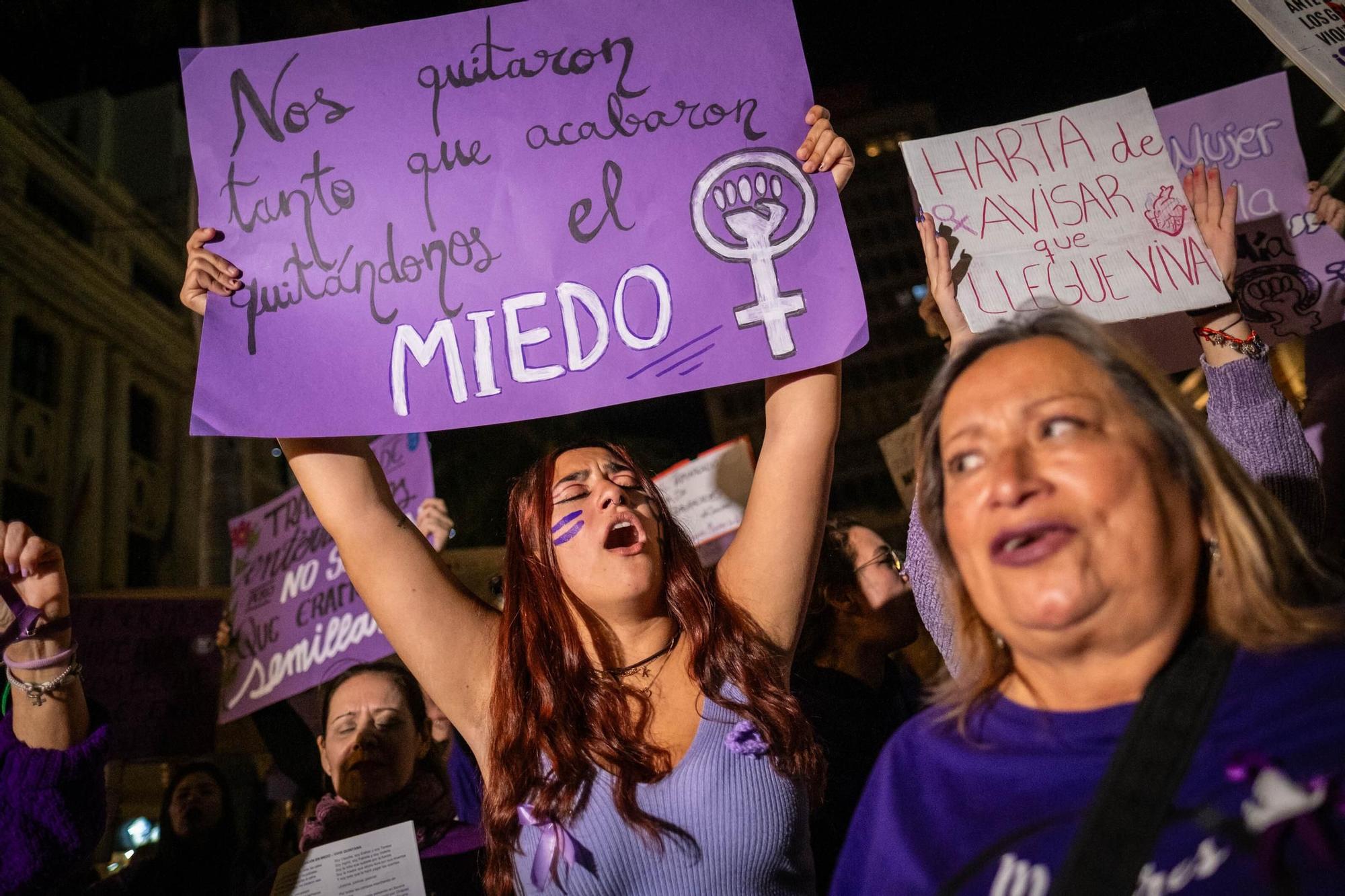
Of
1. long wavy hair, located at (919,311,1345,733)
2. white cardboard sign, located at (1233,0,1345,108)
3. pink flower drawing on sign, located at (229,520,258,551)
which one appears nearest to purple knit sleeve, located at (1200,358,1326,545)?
long wavy hair, located at (919,311,1345,733)

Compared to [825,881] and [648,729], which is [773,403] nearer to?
[648,729]

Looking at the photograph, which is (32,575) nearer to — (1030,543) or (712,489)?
(1030,543)

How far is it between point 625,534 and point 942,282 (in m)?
1.03

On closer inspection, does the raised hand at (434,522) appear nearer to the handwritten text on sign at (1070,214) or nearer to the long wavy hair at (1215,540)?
the handwritten text on sign at (1070,214)

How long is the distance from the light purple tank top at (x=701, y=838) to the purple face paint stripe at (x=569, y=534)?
522mm

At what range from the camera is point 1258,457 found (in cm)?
201

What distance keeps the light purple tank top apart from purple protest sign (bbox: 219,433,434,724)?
2.19m

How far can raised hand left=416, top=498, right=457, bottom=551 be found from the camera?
12.9ft

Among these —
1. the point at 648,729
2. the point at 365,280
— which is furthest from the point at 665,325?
the point at 648,729

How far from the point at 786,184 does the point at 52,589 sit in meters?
1.88

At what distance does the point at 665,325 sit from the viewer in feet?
6.91

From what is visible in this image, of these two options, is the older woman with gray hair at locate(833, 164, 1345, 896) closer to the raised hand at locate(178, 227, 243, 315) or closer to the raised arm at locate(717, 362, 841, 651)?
the raised arm at locate(717, 362, 841, 651)

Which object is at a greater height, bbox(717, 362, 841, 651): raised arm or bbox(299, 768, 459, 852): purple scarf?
bbox(717, 362, 841, 651): raised arm

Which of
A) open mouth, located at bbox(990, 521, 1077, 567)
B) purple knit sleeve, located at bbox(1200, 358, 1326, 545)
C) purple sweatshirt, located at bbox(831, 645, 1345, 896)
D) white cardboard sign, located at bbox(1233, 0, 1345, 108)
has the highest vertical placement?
white cardboard sign, located at bbox(1233, 0, 1345, 108)
